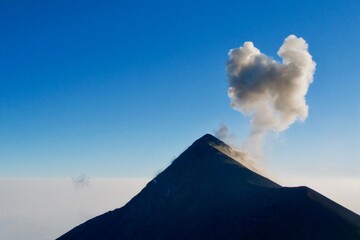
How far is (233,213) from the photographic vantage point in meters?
124

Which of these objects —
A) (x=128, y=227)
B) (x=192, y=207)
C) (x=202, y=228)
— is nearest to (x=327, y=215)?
(x=202, y=228)

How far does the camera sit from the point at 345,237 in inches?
3969

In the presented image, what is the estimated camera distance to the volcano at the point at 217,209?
10831 cm

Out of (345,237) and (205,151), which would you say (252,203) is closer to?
(345,237)

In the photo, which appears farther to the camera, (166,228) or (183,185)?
(183,185)

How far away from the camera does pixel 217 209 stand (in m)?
129

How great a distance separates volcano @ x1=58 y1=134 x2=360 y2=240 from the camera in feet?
355

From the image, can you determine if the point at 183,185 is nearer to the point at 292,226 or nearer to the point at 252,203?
the point at 252,203

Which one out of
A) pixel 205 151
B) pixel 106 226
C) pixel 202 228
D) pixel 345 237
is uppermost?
pixel 205 151

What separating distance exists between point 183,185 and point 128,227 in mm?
21699

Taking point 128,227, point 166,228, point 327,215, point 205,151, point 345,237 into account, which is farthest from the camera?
point 205,151

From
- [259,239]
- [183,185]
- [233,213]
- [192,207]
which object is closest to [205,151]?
[183,185]

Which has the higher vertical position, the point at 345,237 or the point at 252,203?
the point at 252,203

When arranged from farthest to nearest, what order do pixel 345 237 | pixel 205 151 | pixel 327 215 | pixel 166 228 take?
pixel 205 151
pixel 166 228
pixel 327 215
pixel 345 237
